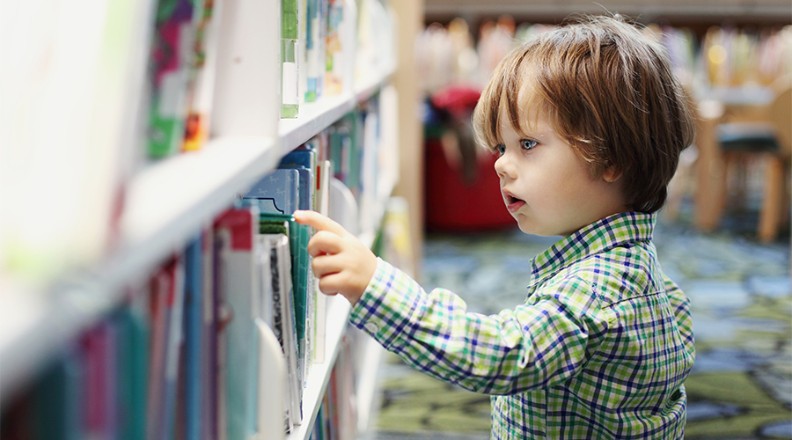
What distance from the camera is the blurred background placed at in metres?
2.33

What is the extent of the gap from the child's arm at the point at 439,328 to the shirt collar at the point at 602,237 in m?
0.16

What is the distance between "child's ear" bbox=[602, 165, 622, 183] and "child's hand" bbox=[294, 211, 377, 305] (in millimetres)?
339

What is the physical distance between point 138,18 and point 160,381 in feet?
0.80

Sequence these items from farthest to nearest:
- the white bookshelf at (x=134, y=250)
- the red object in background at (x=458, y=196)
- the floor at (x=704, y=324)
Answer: the red object in background at (x=458, y=196) → the floor at (x=704, y=324) → the white bookshelf at (x=134, y=250)

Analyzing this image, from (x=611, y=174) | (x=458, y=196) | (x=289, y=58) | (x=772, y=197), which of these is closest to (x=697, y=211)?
(x=772, y=197)

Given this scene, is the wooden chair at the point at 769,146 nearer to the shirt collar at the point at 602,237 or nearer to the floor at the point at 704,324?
the floor at the point at 704,324

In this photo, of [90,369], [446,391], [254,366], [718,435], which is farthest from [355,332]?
[90,369]

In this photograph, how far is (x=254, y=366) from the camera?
767mm

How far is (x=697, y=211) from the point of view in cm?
468

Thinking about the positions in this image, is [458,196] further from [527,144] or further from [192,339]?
[192,339]

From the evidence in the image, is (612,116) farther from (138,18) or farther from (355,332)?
(355,332)

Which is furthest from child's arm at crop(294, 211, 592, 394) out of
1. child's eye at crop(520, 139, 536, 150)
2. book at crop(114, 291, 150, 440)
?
book at crop(114, 291, 150, 440)

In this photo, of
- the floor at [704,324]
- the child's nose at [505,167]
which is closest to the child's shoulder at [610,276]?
the child's nose at [505,167]

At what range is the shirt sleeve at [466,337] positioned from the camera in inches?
36.0
